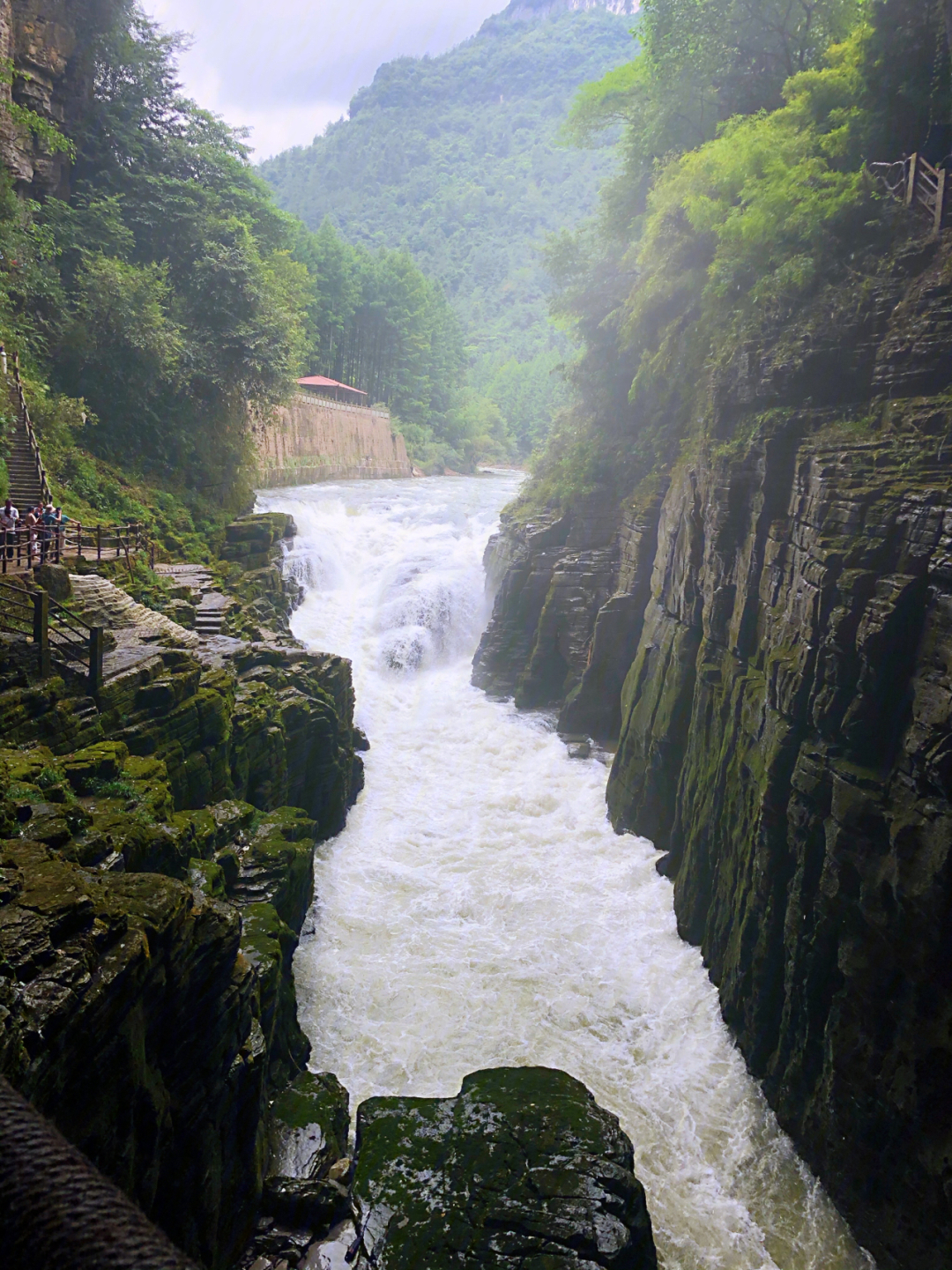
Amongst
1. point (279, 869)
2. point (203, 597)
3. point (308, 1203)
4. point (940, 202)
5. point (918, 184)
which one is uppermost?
point (918, 184)

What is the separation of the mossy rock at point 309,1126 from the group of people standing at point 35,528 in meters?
11.3

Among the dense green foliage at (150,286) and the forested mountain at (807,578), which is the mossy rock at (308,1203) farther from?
the dense green foliage at (150,286)

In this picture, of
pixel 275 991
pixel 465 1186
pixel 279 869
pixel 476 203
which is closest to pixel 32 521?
pixel 279 869

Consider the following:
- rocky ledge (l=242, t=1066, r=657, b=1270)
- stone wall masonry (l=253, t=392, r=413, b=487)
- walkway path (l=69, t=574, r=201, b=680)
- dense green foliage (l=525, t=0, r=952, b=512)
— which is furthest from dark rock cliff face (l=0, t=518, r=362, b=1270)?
stone wall masonry (l=253, t=392, r=413, b=487)

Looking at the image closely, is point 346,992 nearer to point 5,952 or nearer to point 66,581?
point 5,952

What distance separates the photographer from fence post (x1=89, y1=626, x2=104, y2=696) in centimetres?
1215

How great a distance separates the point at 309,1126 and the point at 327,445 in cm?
4626

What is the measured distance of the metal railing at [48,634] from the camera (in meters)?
12.1

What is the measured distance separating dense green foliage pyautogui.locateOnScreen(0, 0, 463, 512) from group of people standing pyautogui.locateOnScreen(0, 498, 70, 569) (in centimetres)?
619

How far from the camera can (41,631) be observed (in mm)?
12047

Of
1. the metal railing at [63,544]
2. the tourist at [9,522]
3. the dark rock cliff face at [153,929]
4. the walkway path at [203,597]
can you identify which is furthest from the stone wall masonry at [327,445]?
the dark rock cliff face at [153,929]

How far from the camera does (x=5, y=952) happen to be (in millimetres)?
6270

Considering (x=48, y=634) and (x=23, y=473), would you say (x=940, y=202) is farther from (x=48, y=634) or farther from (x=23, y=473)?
(x=23, y=473)

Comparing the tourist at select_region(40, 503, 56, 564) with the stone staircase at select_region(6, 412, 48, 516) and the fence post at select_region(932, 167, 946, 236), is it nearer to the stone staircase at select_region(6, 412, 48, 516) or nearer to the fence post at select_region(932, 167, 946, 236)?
the stone staircase at select_region(6, 412, 48, 516)
